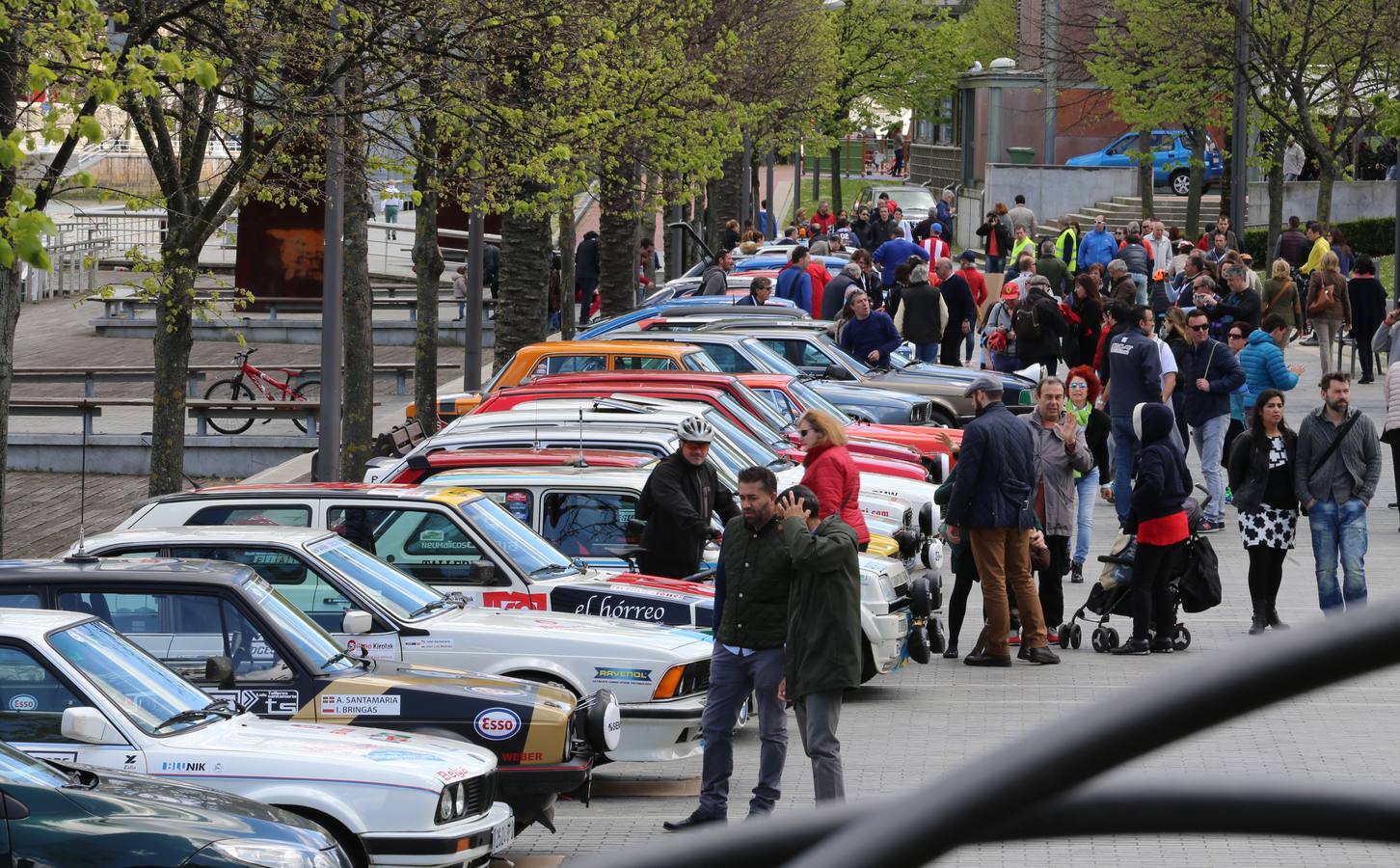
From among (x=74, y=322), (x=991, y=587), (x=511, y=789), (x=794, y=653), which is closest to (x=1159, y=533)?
(x=991, y=587)

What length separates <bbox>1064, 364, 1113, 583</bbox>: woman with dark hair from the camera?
1517cm

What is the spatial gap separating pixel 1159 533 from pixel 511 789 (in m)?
5.70

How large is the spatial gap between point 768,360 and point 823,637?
12112 millimetres

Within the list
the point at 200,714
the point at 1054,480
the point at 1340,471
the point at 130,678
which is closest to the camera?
the point at 130,678

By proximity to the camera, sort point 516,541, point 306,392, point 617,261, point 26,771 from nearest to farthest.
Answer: point 26,771 < point 516,541 < point 306,392 < point 617,261

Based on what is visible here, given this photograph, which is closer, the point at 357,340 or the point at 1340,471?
the point at 1340,471

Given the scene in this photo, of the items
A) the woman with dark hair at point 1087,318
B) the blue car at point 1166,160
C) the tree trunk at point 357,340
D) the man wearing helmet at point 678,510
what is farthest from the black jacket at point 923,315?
the blue car at point 1166,160

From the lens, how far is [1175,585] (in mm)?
12969

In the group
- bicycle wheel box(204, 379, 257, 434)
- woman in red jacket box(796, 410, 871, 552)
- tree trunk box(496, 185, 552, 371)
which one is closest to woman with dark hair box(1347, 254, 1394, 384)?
tree trunk box(496, 185, 552, 371)

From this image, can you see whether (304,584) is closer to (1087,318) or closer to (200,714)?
(200,714)

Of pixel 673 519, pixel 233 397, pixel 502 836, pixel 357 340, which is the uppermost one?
pixel 357 340

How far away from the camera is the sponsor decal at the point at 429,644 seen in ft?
31.4

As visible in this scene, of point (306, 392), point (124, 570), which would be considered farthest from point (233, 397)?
point (124, 570)

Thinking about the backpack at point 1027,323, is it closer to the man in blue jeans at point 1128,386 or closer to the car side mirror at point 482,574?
the man in blue jeans at point 1128,386
